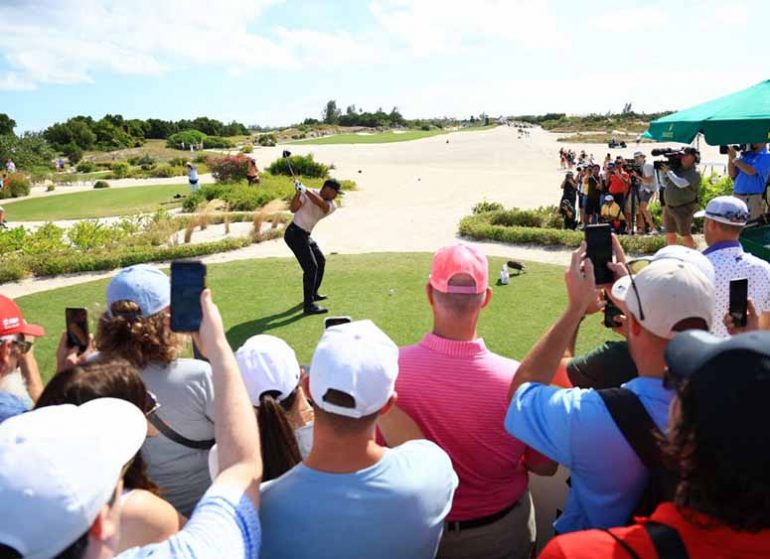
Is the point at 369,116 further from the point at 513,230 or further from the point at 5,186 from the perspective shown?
the point at 513,230

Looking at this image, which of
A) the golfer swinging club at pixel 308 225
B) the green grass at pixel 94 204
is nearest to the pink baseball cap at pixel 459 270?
the golfer swinging club at pixel 308 225

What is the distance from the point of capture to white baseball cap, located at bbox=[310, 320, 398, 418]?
1.76m

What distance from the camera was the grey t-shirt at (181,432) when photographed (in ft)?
8.80

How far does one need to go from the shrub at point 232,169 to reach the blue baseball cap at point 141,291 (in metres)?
25.2

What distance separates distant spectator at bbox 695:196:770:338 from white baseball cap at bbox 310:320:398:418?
116 inches

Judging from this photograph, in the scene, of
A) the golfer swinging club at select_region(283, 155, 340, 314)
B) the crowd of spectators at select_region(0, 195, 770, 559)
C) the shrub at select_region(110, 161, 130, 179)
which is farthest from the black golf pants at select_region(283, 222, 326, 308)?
the shrub at select_region(110, 161, 130, 179)

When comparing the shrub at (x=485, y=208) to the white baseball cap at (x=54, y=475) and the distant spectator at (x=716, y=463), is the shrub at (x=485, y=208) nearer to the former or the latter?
the distant spectator at (x=716, y=463)

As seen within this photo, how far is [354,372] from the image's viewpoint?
177cm

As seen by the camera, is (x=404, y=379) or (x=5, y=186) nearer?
(x=404, y=379)

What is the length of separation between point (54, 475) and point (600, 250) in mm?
2279

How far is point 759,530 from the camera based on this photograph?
4.08 ft

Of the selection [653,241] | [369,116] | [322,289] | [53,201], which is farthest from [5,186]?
[369,116]

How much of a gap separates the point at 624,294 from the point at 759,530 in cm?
106

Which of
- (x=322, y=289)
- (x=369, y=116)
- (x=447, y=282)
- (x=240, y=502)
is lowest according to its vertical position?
(x=322, y=289)
